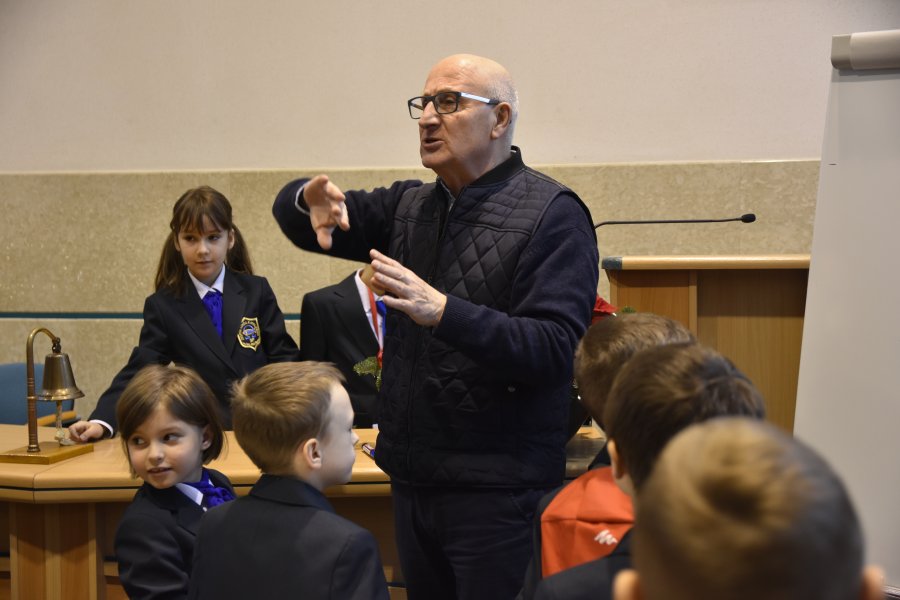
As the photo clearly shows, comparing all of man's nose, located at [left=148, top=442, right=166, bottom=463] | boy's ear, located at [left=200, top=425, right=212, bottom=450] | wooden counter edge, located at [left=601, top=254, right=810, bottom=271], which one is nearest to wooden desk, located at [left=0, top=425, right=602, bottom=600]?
boy's ear, located at [left=200, top=425, right=212, bottom=450]

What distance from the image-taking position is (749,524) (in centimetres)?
64

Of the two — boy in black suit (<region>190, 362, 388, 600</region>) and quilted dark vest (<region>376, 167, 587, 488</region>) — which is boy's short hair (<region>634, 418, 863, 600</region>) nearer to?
boy in black suit (<region>190, 362, 388, 600</region>)

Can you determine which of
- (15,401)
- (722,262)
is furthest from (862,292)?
(15,401)

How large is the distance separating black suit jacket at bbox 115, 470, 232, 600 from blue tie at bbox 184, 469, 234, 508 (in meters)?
0.05

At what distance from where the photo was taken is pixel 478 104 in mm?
2203

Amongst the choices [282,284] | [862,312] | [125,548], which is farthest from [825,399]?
[282,284]

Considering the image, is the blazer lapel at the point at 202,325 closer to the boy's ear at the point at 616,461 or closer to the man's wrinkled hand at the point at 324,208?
the man's wrinkled hand at the point at 324,208

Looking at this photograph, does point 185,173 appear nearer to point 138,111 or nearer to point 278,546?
point 138,111

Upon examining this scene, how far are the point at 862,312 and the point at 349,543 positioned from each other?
133 centimetres

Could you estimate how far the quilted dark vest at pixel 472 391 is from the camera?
6.84 ft

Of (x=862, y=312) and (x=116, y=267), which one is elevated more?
(x=862, y=312)

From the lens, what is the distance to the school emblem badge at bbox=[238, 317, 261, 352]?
12.1 feet

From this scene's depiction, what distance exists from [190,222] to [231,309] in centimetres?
37

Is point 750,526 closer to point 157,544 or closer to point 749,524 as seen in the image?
point 749,524
